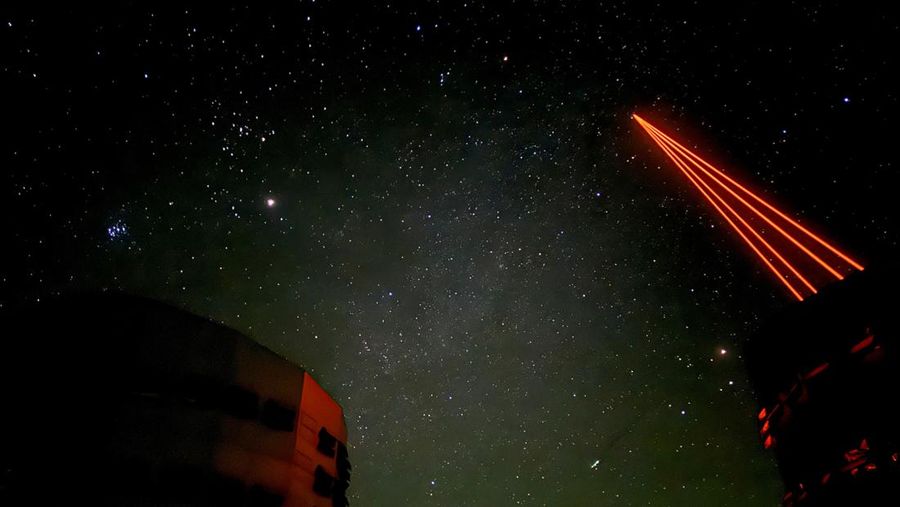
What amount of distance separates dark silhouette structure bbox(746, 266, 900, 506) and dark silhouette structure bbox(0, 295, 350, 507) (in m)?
11.2

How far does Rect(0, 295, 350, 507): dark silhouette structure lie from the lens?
27.8 feet

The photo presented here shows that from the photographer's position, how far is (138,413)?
9148mm

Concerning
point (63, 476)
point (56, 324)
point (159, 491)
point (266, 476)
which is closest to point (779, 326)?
point (266, 476)

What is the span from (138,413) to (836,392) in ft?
45.0

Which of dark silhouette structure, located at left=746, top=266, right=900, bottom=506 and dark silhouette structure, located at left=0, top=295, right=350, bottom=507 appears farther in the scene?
dark silhouette structure, located at left=0, top=295, right=350, bottom=507

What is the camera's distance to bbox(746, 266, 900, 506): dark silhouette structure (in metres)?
7.85

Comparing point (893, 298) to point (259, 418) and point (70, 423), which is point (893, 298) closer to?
point (259, 418)

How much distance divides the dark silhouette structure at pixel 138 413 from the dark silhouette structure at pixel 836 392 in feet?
36.8

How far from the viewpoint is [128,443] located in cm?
883

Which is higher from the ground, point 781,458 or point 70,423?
point 70,423

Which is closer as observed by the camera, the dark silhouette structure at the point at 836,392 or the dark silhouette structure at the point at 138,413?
the dark silhouette structure at the point at 836,392

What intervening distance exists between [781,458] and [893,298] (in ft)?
13.3

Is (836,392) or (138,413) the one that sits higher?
(138,413)

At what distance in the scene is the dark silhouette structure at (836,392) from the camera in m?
7.85
